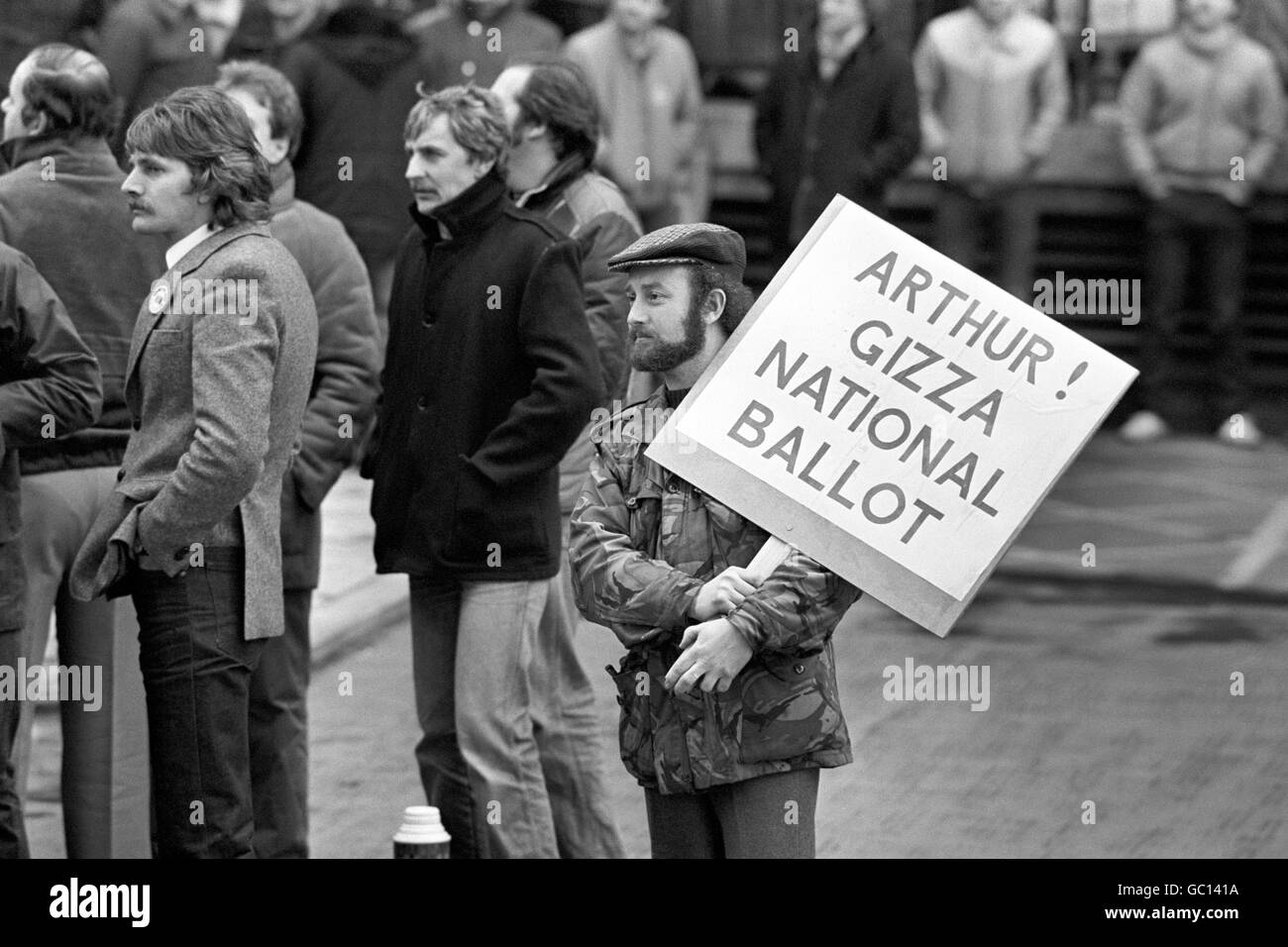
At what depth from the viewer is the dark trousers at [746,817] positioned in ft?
16.8

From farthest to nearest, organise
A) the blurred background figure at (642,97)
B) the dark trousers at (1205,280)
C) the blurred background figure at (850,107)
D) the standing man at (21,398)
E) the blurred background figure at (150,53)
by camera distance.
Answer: the dark trousers at (1205,280) → the blurred background figure at (642,97) → the blurred background figure at (850,107) → the blurred background figure at (150,53) → the standing man at (21,398)

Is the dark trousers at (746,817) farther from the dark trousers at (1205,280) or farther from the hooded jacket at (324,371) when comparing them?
the dark trousers at (1205,280)

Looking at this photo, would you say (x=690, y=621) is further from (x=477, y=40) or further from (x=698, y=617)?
(x=477, y=40)

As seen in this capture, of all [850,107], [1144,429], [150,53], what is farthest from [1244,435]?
[150,53]

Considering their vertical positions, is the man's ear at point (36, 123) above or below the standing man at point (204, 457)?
above

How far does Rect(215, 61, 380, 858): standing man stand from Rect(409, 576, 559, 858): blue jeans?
43 centimetres

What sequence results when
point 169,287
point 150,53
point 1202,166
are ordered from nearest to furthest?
point 169,287 → point 150,53 → point 1202,166

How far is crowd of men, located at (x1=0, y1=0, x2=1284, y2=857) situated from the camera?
5176mm

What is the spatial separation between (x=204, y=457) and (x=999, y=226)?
9236 mm

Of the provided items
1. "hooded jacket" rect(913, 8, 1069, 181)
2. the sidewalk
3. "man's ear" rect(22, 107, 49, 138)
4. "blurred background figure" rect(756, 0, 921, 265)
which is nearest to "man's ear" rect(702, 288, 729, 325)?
"man's ear" rect(22, 107, 49, 138)

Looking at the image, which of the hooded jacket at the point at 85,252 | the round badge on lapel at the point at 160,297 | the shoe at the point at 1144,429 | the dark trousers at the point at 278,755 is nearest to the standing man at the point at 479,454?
the dark trousers at the point at 278,755

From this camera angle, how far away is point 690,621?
16.7ft

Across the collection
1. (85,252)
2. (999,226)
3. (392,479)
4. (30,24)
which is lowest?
(999,226)

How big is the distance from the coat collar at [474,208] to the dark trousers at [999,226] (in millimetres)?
7590
